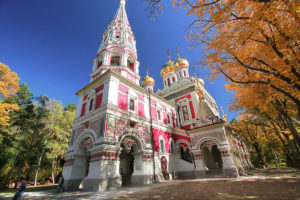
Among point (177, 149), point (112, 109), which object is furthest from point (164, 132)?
point (112, 109)

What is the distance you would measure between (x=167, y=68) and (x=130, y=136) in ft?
66.6

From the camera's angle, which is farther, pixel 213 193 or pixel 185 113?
pixel 185 113

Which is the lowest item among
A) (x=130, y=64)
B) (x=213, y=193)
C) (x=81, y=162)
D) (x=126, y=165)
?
(x=213, y=193)

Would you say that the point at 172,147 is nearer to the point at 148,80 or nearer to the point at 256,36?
the point at 256,36

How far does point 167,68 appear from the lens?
29.5m

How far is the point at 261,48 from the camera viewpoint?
5.95 meters

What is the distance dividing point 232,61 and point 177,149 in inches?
498

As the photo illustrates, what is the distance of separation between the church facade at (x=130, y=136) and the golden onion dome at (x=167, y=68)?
9636mm

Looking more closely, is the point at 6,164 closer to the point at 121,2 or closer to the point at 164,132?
the point at 164,132

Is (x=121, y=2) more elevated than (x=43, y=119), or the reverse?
(x=121, y=2)

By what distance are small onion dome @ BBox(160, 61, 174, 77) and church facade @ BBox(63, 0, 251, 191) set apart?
9.65 m

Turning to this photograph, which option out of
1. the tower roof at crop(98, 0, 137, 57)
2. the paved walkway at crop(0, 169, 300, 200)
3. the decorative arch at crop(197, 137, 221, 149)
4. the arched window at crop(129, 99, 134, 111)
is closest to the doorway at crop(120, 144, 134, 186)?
the arched window at crop(129, 99, 134, 111)

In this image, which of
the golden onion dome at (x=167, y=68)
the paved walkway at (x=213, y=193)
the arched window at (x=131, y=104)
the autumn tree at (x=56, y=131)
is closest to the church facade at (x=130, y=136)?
the arched window at (x=131, y=104)

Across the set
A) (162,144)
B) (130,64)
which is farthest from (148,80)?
(162,144)
